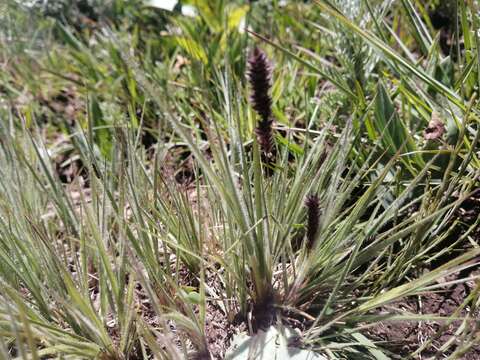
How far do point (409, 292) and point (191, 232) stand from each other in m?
0.47

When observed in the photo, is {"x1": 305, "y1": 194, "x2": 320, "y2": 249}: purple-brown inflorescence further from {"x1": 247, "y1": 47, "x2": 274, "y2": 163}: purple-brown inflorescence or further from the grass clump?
{"x1": 247, "y1": 47, "x2": 274, "y2": 163}: purple-brown inflorescence

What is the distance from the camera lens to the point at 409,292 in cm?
88

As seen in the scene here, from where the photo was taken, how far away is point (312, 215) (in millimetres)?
879

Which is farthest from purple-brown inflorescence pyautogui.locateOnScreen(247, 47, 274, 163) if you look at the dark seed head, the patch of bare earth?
the patch of bare earth

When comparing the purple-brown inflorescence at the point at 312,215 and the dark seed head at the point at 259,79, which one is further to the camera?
the dark seed head at the point at 259,79

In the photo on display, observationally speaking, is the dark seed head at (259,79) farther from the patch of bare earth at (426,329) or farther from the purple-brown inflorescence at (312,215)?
the patch of bare earth at (426,329)

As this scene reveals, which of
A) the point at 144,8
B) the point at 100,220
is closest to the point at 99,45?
the point at 144,8

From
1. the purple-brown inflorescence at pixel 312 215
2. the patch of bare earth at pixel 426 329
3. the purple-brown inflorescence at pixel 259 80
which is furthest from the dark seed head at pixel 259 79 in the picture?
the patch of bare earth at pixel 426 329

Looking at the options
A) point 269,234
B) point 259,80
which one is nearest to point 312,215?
point 269,234

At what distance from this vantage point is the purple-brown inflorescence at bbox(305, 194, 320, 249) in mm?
871

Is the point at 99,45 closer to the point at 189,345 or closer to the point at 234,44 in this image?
the point at 234,44

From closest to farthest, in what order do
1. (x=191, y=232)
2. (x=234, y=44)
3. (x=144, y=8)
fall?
(x=191, y=232) < (x=234, y=44) < (x=144, y=8)

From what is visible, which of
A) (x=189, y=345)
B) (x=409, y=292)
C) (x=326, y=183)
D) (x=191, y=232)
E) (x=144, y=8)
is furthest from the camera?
(x=144, y=8)

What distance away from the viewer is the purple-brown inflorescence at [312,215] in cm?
87
